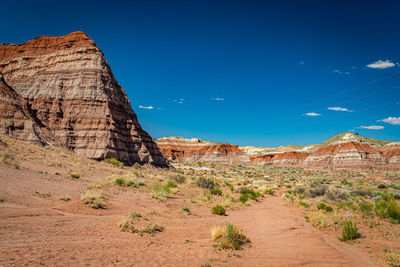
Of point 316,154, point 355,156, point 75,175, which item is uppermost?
point 316,154

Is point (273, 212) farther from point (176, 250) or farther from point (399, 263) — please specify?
point (176, 250)

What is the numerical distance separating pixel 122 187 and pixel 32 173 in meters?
5.95

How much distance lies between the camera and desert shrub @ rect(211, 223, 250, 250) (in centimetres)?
784

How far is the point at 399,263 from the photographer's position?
679 cm

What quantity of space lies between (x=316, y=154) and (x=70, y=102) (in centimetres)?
7616

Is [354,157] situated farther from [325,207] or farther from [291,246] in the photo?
[291,246]

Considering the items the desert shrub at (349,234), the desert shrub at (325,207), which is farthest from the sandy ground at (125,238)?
the desert shrub at (325,207)

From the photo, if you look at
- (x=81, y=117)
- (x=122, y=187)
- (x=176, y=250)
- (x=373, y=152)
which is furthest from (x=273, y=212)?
(x=373, y=152)

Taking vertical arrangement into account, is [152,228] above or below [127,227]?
below

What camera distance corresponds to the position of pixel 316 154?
3044 inches

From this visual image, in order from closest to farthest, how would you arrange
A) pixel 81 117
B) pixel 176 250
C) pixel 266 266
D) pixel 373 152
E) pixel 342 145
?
pixel 266 266 → pixel 176 250 → pixel 81 117 → pixel 373 152 → pixel 342 145

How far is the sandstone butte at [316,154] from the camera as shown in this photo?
2447 inches

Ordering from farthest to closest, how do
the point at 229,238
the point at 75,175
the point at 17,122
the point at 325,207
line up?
the point at 17,122 < the point at 75,175 < the point at 325,207 < the point at 229,238

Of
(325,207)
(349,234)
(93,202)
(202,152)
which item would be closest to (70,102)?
(93,202)
